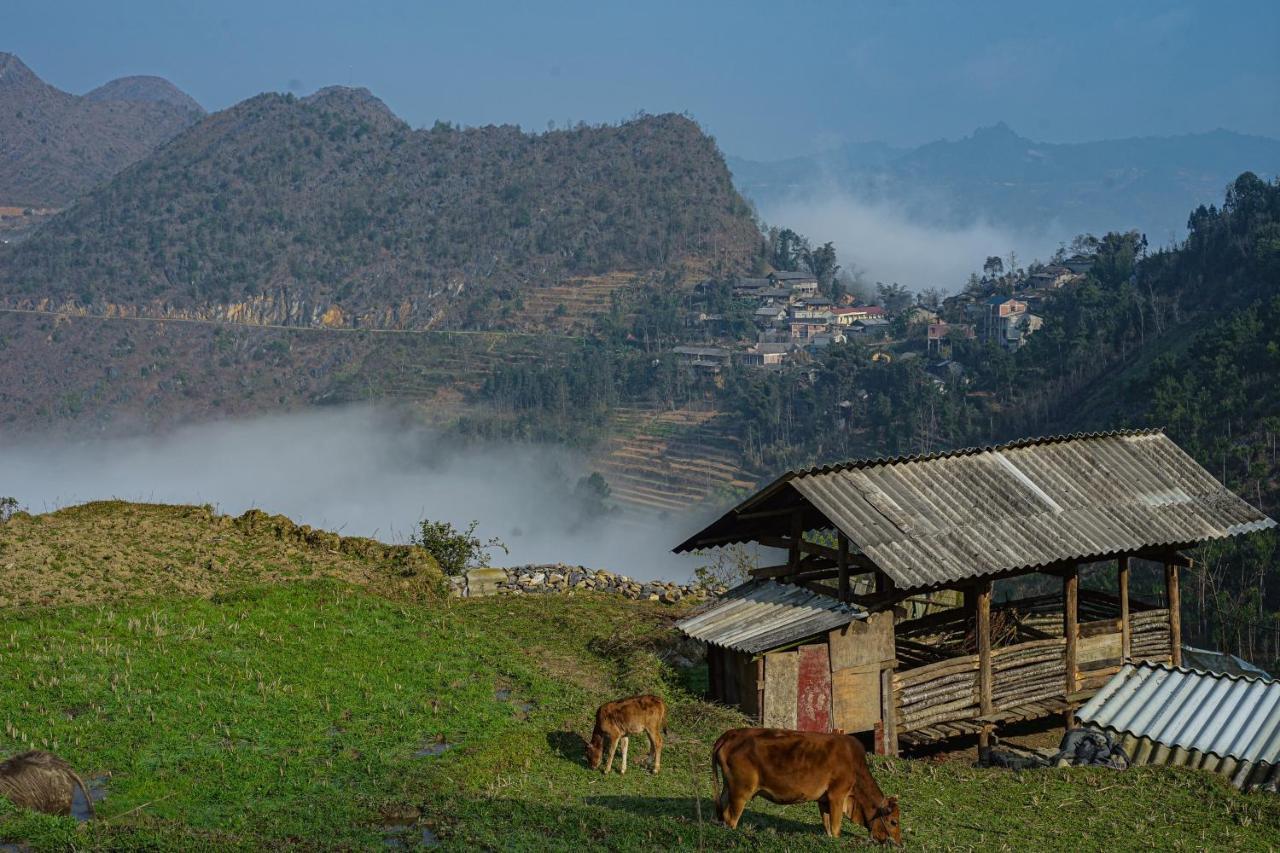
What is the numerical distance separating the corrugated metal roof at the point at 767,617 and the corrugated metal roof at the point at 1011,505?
830 millimetres

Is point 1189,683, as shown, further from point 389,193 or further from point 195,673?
point 389,193

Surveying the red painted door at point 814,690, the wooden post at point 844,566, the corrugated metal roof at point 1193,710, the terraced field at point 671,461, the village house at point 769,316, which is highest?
the village house at point 769,316

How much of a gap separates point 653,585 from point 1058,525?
792 cm

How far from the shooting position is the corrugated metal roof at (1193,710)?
12.9m

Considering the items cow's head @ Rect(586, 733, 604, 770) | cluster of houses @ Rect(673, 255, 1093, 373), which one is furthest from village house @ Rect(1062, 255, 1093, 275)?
cow's head @ Rect(586, 733, 604, 770)

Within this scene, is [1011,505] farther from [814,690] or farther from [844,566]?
[814,690]

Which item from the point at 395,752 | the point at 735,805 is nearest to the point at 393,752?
the point at 395,752

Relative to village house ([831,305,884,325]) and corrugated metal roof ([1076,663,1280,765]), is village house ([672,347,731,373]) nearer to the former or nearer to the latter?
village house ([831,305,884,325])

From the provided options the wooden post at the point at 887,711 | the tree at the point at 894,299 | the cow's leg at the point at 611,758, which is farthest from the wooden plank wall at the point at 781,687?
the tree at the point at 894,299

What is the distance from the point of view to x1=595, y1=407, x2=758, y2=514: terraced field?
104000mm

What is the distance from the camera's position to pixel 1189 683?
48.3 feet

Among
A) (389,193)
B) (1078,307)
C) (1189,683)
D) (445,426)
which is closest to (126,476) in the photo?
(445,426)

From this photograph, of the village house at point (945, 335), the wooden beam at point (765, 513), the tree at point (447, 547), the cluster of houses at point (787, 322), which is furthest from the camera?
the cluster of houses at point (787, 322)

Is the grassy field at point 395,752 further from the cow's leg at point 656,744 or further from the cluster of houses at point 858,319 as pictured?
the cluster of houses at point 858,319
